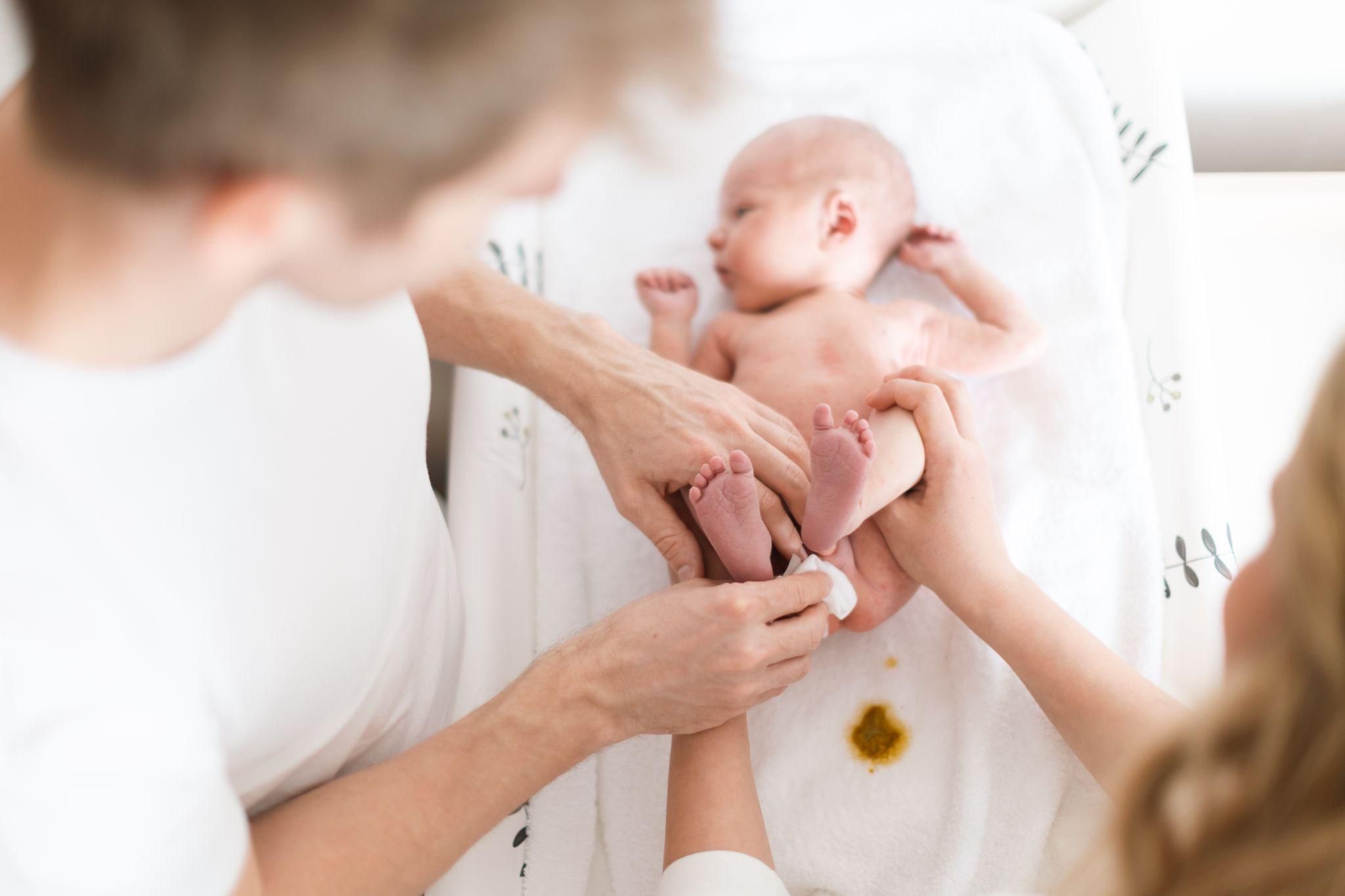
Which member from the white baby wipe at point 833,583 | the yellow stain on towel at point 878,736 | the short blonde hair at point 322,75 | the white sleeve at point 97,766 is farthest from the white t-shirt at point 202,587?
the yellow stain on towel at point 878,736

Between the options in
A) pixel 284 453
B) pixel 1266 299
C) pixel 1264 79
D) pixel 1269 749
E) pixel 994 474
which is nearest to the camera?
pixel 1269 749

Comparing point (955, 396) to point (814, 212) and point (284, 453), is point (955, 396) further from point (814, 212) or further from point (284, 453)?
point (284, 453)

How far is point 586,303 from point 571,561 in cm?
42

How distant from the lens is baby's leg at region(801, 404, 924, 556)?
947mm

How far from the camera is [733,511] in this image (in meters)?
0.98

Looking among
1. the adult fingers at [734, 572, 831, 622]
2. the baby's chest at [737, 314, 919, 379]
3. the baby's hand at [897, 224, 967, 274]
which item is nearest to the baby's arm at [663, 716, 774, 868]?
the adult fingers at [734, 572, 831, 622]

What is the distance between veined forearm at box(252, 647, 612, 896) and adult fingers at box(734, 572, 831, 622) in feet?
0.61

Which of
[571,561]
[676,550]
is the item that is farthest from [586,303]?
[676,550]

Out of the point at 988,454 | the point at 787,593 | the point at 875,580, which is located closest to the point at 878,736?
the point at 875,580

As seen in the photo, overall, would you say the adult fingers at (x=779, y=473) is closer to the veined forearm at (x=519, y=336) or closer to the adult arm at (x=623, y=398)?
the adult arm at (x=623, y=398)

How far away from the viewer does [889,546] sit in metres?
1.15

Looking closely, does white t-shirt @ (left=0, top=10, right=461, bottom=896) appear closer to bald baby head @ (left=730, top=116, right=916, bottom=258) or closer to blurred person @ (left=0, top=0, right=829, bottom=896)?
blurred person @ (left=0, top=0, right=829, bottom=896)

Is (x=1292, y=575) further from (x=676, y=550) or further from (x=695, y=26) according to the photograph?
(x=676, y=550)

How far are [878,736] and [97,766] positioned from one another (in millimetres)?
797
